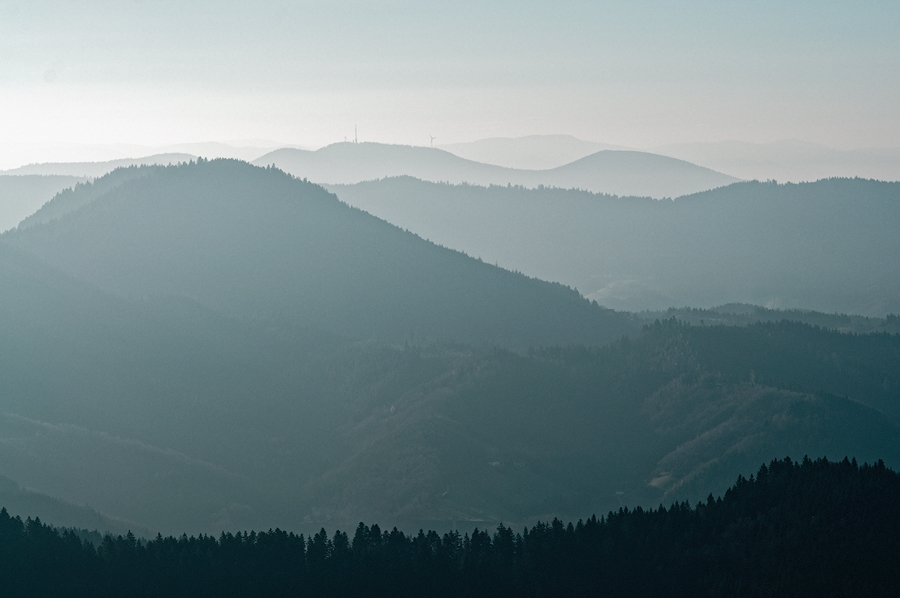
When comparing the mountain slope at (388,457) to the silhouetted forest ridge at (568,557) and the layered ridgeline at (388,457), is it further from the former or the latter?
the silhouetted forest ridge at (568,557)

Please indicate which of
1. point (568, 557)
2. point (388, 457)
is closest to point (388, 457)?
point (388, 457)

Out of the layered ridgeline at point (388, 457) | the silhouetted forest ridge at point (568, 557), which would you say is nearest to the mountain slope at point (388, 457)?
the layered ridgeline at point (388, 457)

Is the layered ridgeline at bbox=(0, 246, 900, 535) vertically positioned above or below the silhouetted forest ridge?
below

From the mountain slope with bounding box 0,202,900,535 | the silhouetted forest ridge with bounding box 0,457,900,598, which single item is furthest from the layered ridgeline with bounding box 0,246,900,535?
the silhouetted forest ridge with bounding box 0,457,900,598

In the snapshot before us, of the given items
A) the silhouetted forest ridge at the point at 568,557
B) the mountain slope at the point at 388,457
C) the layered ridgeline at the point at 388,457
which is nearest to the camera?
the silhouetted forest ridge at the point at 568,557

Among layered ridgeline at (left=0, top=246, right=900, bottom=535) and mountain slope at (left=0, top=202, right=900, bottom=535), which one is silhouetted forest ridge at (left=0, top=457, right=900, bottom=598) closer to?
mountain slope at (left=0, top=202, right=900, bottom=535)

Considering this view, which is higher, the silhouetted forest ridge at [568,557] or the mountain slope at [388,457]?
the silhouetted forest ridge at [568,557]

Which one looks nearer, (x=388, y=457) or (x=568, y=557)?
(x=568, y=557)

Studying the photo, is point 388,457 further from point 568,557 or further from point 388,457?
point 568,557

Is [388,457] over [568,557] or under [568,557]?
under

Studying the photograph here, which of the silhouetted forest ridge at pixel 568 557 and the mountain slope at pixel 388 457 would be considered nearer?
the silhouetted forest ridge at pixel 568 557
